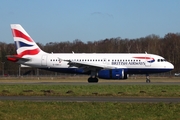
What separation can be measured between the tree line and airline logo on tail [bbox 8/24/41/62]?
2193 inches

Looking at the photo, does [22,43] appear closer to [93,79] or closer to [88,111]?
[93,79]

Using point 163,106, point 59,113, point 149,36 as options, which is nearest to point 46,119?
point 59,113

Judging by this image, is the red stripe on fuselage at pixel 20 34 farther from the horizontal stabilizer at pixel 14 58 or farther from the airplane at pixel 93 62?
the horizontal stabilizer at pixel 14 58

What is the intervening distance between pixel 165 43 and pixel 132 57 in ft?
265

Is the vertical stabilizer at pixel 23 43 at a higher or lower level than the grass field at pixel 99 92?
higher

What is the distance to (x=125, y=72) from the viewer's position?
46.6m

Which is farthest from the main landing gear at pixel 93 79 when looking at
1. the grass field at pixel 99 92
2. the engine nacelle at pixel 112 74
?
the grass field at pixel 99 92

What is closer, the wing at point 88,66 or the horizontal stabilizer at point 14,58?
the wing at point 88,66

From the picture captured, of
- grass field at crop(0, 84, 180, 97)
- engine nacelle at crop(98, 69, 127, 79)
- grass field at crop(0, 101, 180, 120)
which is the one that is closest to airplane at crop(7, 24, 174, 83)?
engine nacelle at crop(98, 69, 127, 79)

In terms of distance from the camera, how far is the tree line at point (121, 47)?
361 feet

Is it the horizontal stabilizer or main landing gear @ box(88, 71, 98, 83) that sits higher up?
the horizontal stabilizer

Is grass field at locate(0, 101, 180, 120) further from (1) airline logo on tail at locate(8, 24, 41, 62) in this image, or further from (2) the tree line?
(2) the tree line

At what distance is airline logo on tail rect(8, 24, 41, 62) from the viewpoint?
48956 millimetres

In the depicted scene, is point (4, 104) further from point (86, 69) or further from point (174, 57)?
point (174, 57)
